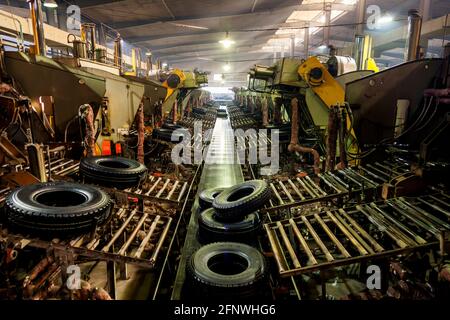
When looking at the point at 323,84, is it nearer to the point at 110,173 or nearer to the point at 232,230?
the point at 232,230

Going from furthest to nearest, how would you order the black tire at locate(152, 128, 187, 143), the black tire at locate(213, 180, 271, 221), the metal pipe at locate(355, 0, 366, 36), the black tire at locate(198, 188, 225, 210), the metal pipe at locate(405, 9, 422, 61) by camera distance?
the metal pipe at locate(355, 0, 366, 36) → the black tire at locate(152, 128, 187, 143) → the metal pipe at locate(405, 9, 422, 61) → the black tire at locate(198, 188, 225, 210) → the black tire at locate(213, 180, 271, 221)

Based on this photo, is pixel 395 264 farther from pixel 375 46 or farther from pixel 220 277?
pixel 375 46

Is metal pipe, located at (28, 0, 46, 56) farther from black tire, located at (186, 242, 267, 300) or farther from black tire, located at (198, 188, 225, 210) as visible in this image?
black tire, located at (186, 242, 267, 300)

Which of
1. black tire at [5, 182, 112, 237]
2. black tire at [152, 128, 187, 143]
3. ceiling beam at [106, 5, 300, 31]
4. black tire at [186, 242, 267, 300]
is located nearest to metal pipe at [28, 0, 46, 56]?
black tire at [152, 128, 187, 143]

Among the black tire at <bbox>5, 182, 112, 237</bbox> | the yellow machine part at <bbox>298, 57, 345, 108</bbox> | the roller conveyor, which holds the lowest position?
the roller conveyor

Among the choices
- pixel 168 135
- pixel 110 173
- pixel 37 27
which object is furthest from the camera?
pixel 168 135

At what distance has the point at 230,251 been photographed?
11.0 feet

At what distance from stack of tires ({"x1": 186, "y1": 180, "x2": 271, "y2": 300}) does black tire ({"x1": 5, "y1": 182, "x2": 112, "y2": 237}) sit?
1063 mm

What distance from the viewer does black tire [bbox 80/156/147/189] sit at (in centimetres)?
403

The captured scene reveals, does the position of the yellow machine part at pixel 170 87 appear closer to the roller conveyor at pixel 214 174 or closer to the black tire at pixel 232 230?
the roller conveyor at pixel 214 174

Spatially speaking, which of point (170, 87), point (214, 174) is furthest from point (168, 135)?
point (170, 87)

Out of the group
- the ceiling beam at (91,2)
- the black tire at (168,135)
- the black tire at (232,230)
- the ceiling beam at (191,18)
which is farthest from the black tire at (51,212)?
the ceiling beam at (191,18)

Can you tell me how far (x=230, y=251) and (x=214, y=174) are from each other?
436cm
